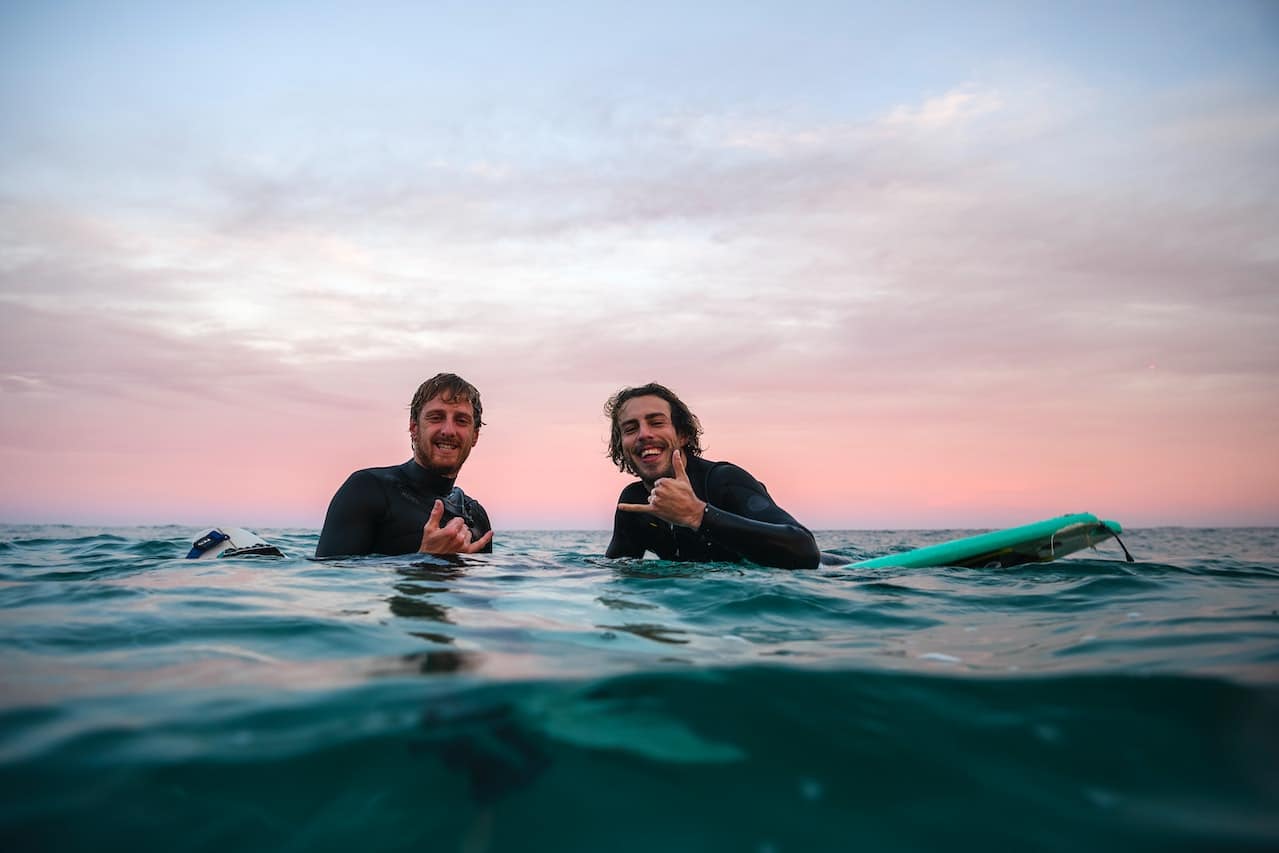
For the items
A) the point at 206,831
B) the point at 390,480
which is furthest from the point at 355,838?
the point at 390,480

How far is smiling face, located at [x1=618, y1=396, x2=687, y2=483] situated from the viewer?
6648 mm

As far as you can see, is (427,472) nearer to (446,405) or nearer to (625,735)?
(446,405)

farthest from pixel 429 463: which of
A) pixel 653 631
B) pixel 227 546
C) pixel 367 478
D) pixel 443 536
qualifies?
pixel 653 631

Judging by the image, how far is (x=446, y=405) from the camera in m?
6.51

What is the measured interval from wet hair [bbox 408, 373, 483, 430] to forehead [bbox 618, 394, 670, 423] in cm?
150

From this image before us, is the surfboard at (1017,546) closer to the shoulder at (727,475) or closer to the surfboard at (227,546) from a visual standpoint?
the shoulder at (727,475)

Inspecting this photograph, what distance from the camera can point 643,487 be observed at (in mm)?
6910

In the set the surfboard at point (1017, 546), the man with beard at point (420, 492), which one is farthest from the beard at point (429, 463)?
the surfboard at point (1017, 546)

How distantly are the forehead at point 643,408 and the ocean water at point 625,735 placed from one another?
141 inches

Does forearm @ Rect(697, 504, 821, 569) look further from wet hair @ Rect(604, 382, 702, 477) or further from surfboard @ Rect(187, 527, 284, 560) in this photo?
surfboard @ Rect(187, 527, 284, 560)

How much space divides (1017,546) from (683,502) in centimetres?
378

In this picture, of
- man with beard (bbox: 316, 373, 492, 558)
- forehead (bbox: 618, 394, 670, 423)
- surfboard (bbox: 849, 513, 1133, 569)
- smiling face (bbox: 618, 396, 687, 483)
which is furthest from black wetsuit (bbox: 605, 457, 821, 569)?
man with beard (bbox: 316, 373, 492, 558)

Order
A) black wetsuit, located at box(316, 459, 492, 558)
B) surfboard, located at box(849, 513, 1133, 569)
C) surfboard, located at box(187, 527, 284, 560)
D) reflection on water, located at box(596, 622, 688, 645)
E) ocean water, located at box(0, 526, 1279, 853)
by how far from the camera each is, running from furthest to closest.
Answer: surfboard, located at box(849, 513, 1133, 569), surfboard, located at box(187, 527, 284, 560), black wetsuit, located at box(316, 459, 492, 558), reflection on water, located at box(596, 622, 688, 645), ocean water, located at box(0, 526, 1279, 853)

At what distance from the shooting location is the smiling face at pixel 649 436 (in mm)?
6648
